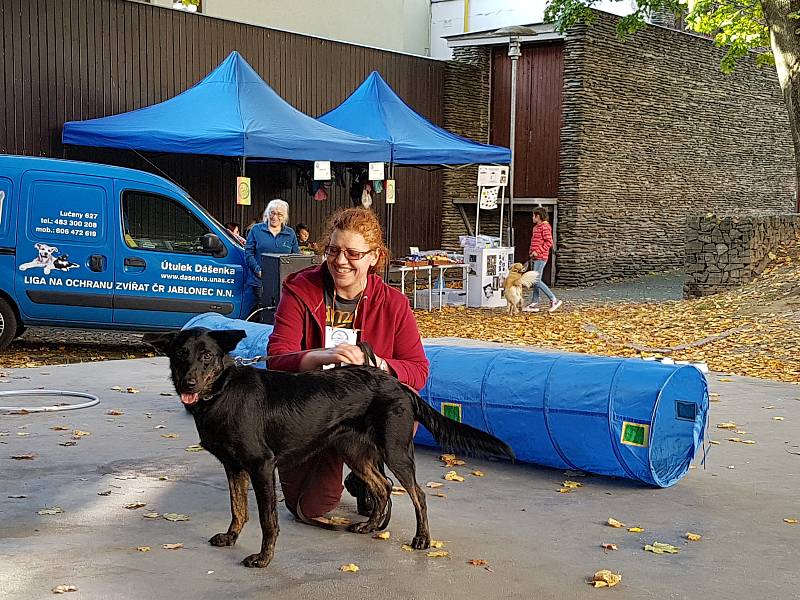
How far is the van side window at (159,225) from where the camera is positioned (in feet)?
37.6

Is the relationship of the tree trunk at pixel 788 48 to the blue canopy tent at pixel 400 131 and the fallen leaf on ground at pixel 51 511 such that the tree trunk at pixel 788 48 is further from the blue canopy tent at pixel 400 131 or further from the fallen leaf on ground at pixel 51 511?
the fallen leaf on ground at pixel 51 511

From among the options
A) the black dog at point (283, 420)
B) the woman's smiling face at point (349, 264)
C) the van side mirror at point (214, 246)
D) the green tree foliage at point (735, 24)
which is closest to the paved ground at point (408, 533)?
the black dog at point (283, 420)

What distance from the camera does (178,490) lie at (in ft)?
19.5

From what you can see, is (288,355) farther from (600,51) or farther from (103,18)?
(600,51)

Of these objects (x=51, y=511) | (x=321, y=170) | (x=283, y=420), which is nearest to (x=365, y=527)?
(x=283, y=420)

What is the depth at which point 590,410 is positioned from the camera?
6.23m

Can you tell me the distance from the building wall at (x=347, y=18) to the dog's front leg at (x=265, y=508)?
19479 millimetres

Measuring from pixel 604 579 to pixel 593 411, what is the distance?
1.76 m

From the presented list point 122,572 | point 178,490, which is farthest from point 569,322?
point 122,572

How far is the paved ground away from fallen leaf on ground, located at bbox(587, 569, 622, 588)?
0.13 ft

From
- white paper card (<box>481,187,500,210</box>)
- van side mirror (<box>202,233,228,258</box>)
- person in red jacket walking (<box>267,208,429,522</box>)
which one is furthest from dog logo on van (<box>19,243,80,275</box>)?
white paper card (<box>481,187,500,210</box>)

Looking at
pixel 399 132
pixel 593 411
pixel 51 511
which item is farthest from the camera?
pixel 399 132

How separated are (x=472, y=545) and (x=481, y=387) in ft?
Answer: 5.70

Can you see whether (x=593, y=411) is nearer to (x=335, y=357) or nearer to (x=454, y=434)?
(x=454, y=434)
